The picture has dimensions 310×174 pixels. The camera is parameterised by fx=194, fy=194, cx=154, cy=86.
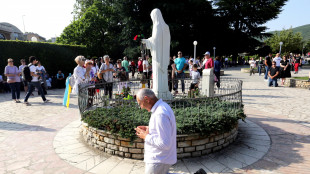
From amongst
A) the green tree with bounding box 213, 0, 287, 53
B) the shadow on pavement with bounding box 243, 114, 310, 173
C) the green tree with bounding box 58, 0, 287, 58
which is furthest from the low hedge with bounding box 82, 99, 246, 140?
the green tree with bounding box 213, 0, 287, 53

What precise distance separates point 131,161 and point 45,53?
15.4 m

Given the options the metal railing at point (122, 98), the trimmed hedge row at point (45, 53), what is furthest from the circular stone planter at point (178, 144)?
the trimmed hedge row at point (45, 53)

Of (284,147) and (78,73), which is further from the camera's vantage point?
(78,73)

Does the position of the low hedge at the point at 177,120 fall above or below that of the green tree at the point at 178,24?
below

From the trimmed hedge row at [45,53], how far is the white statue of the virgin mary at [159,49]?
1324cm

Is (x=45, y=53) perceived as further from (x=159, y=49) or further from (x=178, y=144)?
(x=178, y=144)

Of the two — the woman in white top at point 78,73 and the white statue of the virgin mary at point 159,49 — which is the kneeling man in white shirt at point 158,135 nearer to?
the white statue of the virgin mary at point 159,49

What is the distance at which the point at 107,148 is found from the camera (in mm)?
4410

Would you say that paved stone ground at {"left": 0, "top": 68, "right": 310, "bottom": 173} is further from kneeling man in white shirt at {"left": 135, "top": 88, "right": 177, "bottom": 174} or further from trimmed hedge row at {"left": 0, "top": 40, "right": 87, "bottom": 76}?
trimmed hedge row at {"left": 0, "top": 40, "right": 87, "bottom": 76}

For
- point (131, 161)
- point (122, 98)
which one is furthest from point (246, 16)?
point (131, 161)

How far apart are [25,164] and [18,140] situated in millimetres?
1567

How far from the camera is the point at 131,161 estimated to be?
13.2ft

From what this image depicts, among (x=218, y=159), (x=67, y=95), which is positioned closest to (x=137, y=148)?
(x=218, y=159)

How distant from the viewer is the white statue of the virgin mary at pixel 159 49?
19.4ft
